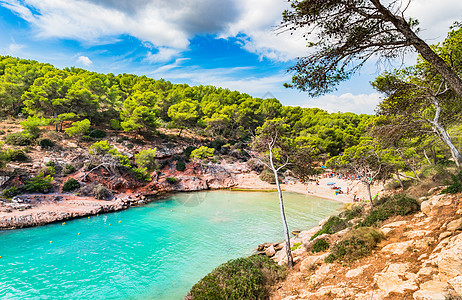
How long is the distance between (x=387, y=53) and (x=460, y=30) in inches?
208

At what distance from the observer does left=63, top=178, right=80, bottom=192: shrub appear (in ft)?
67.6

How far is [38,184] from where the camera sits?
1873 centimetres

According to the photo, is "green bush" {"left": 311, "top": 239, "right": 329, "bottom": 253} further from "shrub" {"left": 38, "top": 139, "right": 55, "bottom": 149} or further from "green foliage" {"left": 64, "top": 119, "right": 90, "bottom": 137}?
"shrub" {"left": 38, "top": 139, "right": 55, "bottom": 149}

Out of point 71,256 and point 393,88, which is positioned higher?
point 393,88

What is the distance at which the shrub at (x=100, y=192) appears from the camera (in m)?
21.2

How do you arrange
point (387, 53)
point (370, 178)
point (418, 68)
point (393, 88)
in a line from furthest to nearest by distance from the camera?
point (370, 178) → point (418, 68) → point (393, 88) → point (387, 53)

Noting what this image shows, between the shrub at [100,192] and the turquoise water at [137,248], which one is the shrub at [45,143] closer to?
the shrub at [100,192]

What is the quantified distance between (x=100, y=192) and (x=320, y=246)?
21544 mm

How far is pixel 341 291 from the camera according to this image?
496 cm

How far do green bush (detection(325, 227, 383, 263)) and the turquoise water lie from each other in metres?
6.37

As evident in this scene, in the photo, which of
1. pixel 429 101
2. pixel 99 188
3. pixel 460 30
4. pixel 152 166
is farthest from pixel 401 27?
pixel 152 166

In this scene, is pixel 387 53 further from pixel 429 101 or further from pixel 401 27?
pixel 429 101

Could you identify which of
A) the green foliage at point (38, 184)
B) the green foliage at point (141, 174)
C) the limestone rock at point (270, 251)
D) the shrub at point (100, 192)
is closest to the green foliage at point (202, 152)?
the green foliage at point (141, 174)

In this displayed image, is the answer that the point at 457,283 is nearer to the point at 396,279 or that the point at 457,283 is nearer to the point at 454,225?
Answer: the point at 396,279
